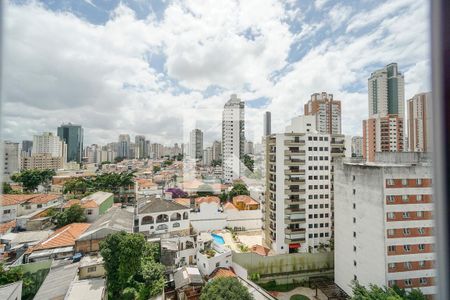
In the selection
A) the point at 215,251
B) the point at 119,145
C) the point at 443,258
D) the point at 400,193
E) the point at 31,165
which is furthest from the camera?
the point at 119,145

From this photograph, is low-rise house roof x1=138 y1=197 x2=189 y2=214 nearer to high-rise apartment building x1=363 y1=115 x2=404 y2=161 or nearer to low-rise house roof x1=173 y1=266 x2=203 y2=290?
low-rise house roof x1=173 y1=266 x2=203 y2=290

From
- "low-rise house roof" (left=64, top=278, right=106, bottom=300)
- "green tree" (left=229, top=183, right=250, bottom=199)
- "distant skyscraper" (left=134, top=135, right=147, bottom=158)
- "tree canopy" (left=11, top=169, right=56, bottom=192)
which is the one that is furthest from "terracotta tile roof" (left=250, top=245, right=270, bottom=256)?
"distant skyscraper" (left=134, top=135, right=147, bottom=158)

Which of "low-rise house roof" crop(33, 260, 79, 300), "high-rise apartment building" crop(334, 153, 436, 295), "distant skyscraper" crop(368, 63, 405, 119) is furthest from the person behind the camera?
"distant skyscraper" crop(368, 63, 405, 119)

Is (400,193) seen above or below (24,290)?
above

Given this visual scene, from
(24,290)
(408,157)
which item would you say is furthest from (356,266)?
(24,290)

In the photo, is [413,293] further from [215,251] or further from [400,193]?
[215,251]

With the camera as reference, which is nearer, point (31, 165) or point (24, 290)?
point (24, 290)

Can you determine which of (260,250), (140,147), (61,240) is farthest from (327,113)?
(140,147)
